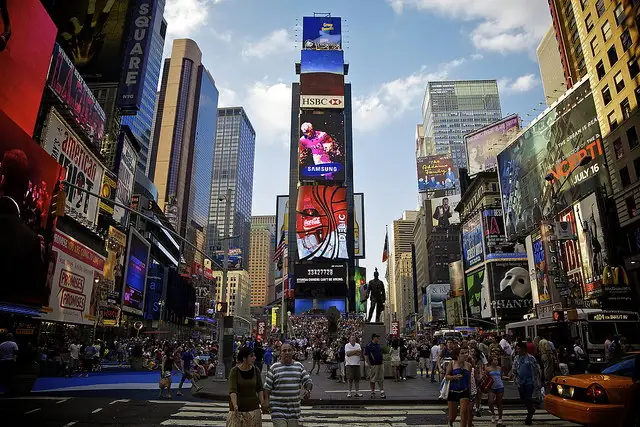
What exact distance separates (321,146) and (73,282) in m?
64.3

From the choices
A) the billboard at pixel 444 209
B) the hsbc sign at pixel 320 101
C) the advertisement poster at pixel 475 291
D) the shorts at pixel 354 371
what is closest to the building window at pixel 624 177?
the shorts at pixel 354 371

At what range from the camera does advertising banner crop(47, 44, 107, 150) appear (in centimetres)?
3422

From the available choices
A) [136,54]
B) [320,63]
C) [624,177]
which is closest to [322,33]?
[320,63]

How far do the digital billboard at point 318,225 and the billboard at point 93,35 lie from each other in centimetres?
5201

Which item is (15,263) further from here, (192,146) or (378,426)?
(192,146)

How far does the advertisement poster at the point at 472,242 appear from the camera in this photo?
73169 mm

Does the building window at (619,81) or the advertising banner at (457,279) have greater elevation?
the building window at (619,81)

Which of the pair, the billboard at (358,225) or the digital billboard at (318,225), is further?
the billboard at (358,225)

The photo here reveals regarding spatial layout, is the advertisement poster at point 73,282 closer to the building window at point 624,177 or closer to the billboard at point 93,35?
the billboard at point 93,35

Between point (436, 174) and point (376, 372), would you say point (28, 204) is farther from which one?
point (436, 174)

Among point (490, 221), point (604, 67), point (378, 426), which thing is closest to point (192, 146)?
point (490, 221)

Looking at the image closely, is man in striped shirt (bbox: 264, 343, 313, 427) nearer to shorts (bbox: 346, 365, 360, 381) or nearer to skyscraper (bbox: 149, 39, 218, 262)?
shorts (bbox: 346, 365, 360, 381)

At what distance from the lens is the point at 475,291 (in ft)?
244

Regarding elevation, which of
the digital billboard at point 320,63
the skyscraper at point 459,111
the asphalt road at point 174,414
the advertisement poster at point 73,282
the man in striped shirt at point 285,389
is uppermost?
the skyscraper at point 459,111
